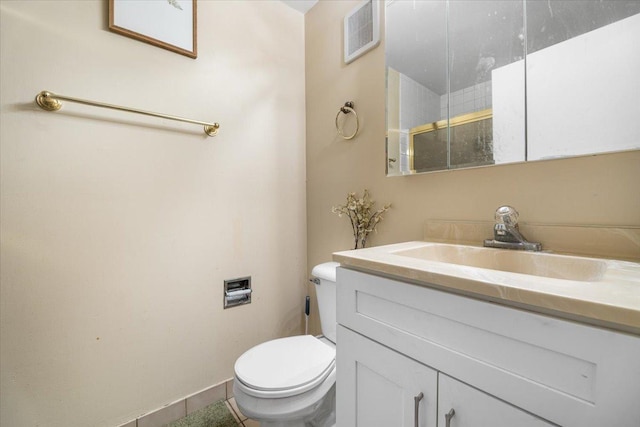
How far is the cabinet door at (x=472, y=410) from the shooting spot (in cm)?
48

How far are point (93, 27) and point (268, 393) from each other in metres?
1.58

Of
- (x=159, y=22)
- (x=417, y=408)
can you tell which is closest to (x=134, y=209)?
(x=159, y=22)

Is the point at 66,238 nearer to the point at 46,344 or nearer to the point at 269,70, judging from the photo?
the point at 46,344

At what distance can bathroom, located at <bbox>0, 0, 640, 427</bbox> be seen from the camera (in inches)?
38.5

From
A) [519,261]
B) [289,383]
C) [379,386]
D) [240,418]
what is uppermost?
[519,261]

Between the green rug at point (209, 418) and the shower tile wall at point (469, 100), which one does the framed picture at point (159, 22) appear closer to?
the shower tile wall at point (469, 100)

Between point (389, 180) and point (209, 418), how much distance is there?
1.45m

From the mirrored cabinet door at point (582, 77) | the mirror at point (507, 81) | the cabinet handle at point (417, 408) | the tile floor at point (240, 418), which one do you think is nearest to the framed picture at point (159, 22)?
the mirror at point (507, 81)

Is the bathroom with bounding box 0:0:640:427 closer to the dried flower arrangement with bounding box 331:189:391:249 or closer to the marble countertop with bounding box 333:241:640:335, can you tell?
the dried flower arrangement with bounding box 331:189:391:249

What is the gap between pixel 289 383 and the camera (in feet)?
3.05

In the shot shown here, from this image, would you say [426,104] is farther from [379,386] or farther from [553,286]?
[379,386]

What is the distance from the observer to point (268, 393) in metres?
0.90

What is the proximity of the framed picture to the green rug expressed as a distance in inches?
69.8

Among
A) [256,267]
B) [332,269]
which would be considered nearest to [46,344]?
[256,267]
